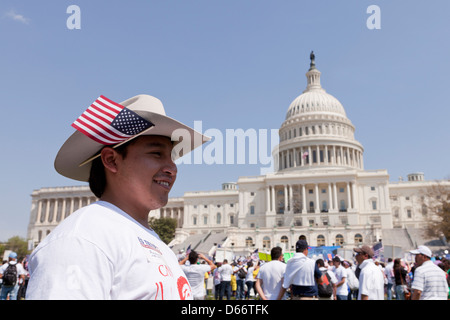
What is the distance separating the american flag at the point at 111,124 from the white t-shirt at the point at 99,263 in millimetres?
381

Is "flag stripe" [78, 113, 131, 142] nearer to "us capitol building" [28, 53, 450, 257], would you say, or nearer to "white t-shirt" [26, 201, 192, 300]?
"white t-shirt" [26, 201, 192, 300]

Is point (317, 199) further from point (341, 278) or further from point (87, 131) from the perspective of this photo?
point (87, 131)

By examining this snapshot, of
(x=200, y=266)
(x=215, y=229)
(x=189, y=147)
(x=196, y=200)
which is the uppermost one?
(x=196, y=200)

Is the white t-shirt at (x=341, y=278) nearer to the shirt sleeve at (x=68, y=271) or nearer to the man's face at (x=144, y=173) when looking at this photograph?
the man's face at (x=144, y=173)

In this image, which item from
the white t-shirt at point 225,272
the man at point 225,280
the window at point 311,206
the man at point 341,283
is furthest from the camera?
the window at point 311,206

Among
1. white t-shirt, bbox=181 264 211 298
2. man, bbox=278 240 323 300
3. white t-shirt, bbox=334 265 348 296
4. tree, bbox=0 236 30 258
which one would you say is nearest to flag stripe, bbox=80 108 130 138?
man, bbox=278 240 323 300

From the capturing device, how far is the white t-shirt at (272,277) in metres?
9.17

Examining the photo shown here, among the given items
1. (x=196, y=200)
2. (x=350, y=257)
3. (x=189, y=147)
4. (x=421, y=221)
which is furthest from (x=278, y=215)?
(x=189, y=147)

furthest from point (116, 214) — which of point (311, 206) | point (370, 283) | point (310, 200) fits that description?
point (310, 200)

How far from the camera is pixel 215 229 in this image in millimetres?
90750

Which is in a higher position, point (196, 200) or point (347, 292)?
point (196, 200)

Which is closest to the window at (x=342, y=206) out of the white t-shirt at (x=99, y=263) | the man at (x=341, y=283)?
the man at (x=341, y=283)
